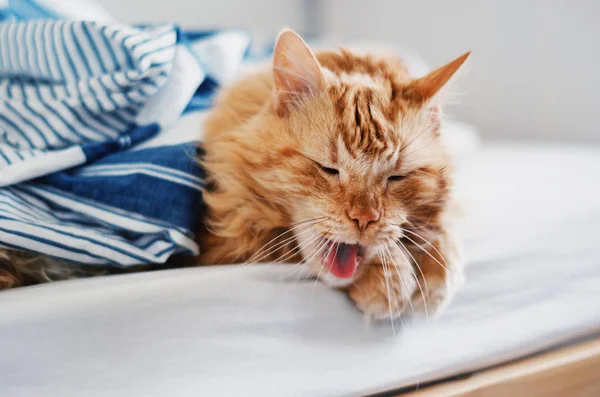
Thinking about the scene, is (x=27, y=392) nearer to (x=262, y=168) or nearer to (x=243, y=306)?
(x=243, y=306)

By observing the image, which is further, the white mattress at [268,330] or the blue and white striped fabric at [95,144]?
the blue and white striped fabric at [95,144]

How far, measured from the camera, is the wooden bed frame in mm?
937

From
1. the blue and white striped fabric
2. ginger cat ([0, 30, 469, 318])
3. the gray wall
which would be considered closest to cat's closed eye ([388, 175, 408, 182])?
ginger cat ([0, 30, 469, 318])

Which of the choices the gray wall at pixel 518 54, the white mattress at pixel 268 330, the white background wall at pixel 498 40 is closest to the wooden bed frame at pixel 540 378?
the white mattress at pixel 268 330

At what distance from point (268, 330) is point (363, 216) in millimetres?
264

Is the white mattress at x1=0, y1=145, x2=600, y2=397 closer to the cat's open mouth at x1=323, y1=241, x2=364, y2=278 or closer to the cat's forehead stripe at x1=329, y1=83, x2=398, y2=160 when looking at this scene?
the cat's open mouth at x1=323, y1=241, x2=364, y2=278

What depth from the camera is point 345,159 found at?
2.95 feet

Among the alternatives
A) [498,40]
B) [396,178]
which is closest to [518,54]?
[498,40]

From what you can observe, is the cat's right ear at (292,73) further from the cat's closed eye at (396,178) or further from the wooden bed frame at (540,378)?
the wooden bed frame at (540,378)

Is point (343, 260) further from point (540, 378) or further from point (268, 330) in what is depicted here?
point (540, 378)

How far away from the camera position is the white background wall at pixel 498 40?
2148mm

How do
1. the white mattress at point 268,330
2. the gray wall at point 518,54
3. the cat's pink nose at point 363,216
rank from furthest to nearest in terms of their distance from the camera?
the gray wall at point 518,54
the cat's pink nose at point 363,216
the white mattress at point 268,330

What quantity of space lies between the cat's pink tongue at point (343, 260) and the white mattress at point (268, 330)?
41mm

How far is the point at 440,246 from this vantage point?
3.27 feet
